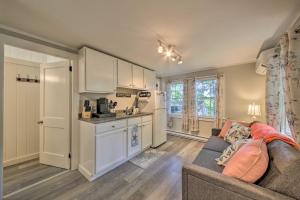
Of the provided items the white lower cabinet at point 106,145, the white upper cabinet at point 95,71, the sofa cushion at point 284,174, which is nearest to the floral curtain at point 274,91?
the sofa cushion at point 284,174

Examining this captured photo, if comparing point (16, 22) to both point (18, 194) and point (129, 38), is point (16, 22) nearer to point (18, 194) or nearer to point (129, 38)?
point (129, 38)

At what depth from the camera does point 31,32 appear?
73.2 inches

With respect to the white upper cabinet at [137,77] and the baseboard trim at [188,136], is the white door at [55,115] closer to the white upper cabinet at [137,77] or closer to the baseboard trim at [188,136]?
the white upper cabinet at [137,77]

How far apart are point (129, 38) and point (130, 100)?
6.25ft

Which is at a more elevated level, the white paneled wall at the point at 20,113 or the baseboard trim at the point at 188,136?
the white paneled wall at the point at 20,113

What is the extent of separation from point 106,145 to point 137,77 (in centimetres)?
185

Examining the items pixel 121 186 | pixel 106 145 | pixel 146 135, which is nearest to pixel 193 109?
pixel 146 135

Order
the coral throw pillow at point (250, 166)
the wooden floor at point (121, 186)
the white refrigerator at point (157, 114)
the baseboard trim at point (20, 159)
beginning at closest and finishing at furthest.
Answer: the coral throw pillow at point (250, 166), the wooden floor at point (121, 186), the baseboard trim at point (20, 159), the white refrigerator at point (157, 114)

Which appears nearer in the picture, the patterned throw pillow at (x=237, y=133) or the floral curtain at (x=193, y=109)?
the patterned throw pillow at (x=237, y=133)

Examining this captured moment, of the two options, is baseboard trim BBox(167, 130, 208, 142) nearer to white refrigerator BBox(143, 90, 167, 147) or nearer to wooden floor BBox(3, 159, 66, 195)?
white refrigerator BBox(143, 90, 167, 147)

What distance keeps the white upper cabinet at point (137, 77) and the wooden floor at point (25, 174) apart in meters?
2.32

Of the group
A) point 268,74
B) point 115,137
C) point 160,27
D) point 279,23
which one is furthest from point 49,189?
point 268,74

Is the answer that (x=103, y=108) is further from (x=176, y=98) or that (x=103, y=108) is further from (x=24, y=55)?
(x=176, y=98)

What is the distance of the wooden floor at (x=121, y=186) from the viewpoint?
177 centimetres
